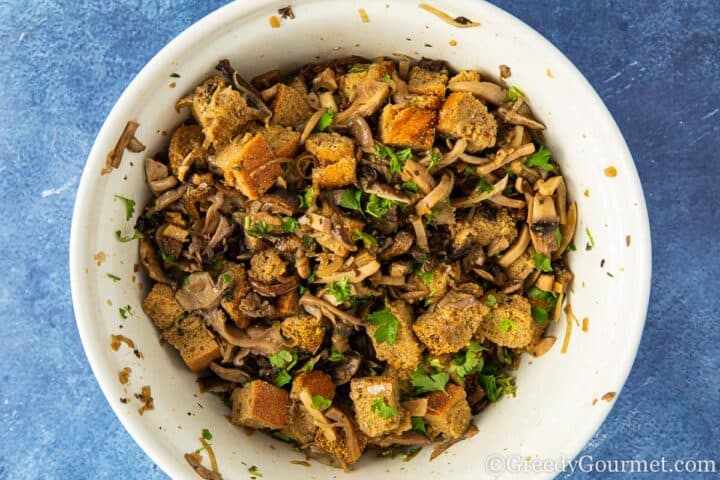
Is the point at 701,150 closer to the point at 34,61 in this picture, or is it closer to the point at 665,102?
the point at 665,102

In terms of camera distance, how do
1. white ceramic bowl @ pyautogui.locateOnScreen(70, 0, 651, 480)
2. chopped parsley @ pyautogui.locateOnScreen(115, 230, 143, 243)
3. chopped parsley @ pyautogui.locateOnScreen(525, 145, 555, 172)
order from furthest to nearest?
chopped parsley @ pyautogui.locateOnScreen(525, 145, 555, 172), chopped parsley @ pyautogui.locateOnScreen(115, 230, 143, 243), white ceramic bowl @ pyautogui.locateOnScreen(70, 0, 651, 480)

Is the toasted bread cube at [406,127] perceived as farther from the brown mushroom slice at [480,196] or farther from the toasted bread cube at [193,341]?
the toasted bread cube at [193,341]

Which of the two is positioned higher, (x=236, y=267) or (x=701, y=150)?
(x=701, y=150)

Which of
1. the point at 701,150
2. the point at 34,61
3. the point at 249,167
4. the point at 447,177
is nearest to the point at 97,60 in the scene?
the point at 34,61

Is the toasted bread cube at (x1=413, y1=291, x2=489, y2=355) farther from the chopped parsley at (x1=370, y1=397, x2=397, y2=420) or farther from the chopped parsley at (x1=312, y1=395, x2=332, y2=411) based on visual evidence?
the chopped parsley at (x1=312, y1=395, x2=332, y2=411)

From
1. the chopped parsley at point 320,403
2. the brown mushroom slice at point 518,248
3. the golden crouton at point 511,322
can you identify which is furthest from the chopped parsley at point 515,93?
the chopped parsley at point 320,403

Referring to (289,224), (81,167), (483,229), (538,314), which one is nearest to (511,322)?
(538,314)

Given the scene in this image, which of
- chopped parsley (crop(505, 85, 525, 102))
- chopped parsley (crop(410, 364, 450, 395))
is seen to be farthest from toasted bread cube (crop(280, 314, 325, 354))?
chopped parsley (crop(505, 85, 525, 102))
